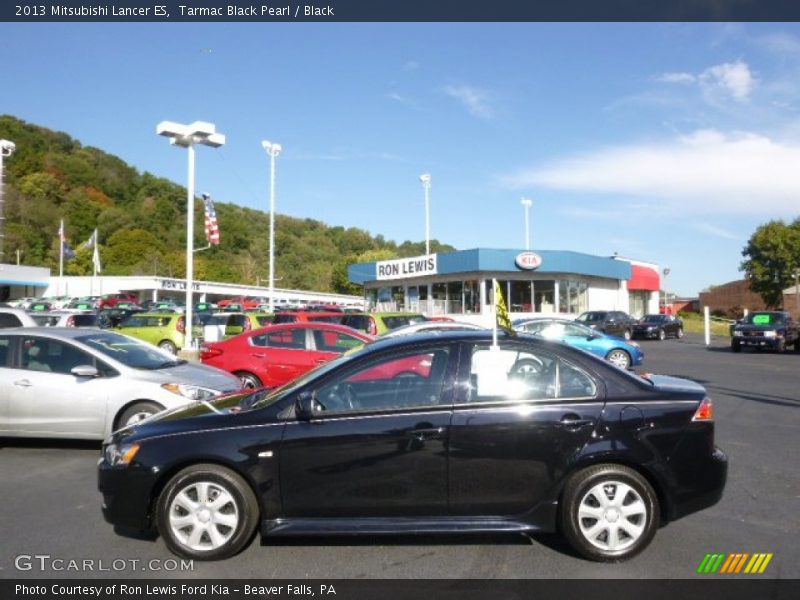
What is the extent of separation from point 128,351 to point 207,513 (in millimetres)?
4554

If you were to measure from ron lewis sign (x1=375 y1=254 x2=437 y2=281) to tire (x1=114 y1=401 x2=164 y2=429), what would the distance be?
29655mm

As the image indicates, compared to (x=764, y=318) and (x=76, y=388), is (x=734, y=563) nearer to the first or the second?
(x=76, y=388)

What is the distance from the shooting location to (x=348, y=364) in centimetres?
477

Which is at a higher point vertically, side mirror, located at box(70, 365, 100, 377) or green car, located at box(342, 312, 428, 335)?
green car, located at box(342, 312, 428, 335)

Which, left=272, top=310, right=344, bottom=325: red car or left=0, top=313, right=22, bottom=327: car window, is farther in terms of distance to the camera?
left=272, top=310, right=344, bottom=325: red car

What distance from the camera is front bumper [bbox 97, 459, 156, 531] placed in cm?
456

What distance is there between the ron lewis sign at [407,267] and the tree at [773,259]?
4316cm

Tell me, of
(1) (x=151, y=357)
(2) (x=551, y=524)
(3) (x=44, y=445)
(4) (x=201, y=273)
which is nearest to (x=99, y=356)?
(1) (x=151, y=357)

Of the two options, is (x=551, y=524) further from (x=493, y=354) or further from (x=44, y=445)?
(x=44, y=445)

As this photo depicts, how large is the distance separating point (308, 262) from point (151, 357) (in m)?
107

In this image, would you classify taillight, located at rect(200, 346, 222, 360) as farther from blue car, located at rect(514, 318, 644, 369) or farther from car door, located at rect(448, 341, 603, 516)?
blue car, located at rect(514, 318, 644, 369)

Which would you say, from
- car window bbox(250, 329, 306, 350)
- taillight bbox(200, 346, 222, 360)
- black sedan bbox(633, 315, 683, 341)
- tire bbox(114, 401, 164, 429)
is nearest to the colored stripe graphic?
tire bbox(114, 401, 164, 429)

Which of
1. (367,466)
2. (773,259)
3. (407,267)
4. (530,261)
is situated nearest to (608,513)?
(367,466)
